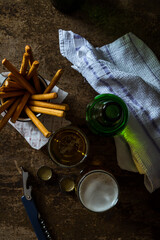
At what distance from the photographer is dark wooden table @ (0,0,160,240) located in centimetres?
71

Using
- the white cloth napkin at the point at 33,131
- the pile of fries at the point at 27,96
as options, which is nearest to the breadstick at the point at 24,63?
the pile of fries at the point at 27,96

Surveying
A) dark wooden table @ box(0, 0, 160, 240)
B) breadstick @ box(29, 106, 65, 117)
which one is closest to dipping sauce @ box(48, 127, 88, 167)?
dark wooden table @ box(0, 0, 160, 240)

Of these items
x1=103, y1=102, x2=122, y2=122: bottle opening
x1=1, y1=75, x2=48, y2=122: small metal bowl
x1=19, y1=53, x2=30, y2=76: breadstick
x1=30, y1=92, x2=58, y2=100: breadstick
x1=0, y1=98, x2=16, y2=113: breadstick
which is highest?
x1=19, y1=53, x2=30, y2=76: breadstick

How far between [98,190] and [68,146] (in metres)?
0.14

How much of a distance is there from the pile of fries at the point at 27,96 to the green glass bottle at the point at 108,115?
0.24ft

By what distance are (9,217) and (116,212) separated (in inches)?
11.3

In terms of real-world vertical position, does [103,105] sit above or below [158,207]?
above

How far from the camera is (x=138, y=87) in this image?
2.17ft

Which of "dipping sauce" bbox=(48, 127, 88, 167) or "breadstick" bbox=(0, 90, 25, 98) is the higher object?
"breadstick" bbox=(0, 90, 25, 98)

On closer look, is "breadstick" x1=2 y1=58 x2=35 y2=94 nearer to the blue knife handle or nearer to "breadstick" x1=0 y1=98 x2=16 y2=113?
"breadstick" x1=0 y1=98 x2=16 y2=113

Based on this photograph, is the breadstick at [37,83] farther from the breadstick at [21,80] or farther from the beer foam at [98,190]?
the beer foam at [98,190]

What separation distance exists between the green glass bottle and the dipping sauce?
0.32 ft

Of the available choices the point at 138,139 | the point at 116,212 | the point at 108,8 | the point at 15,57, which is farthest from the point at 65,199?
the point at 108,8

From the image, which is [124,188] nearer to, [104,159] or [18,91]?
[104,159]
